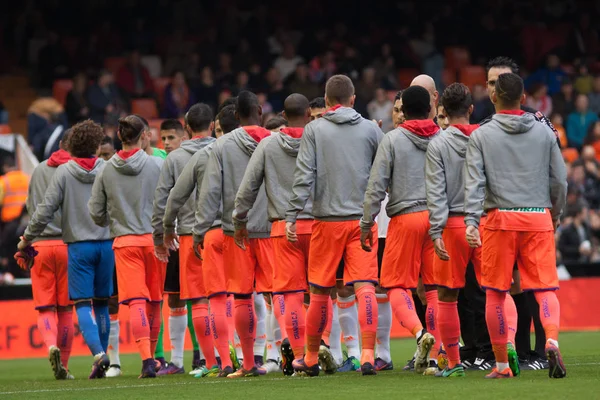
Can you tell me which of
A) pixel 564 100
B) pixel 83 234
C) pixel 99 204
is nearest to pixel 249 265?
pixel 99 204

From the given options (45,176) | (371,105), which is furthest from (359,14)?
(45,176)

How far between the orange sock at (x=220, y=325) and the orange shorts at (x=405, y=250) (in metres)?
1.73

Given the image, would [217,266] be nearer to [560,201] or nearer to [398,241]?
[398,241]

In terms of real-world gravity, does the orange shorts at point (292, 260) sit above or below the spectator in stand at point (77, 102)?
below

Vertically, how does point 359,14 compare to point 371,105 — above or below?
above

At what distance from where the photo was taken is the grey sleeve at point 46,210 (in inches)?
499

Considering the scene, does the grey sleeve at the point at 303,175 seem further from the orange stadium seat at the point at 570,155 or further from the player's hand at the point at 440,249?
the orange stadium seat at the point at 570,155

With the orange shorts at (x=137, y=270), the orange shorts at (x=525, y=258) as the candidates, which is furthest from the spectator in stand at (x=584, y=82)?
the orange shorts at (x=525, y=258)

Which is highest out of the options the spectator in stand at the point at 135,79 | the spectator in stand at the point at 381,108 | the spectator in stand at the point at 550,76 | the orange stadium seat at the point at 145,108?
the spectator in stand at the point at 135,79

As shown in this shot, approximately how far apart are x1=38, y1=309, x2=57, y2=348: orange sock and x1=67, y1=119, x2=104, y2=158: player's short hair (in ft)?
5.41

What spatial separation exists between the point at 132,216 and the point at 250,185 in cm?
176

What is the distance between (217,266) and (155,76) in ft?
52.5

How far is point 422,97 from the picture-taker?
10.6 metres

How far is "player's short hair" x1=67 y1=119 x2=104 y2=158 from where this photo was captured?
42.4 feet
